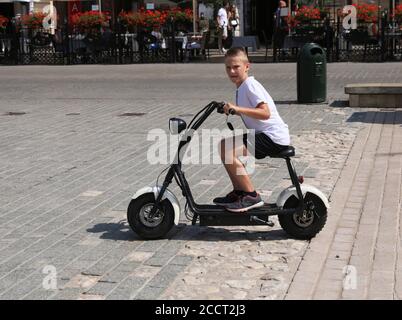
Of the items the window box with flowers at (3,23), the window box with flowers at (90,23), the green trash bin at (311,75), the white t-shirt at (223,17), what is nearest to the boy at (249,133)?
the green trash bin at (311,75)

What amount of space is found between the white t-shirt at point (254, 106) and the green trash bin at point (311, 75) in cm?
805

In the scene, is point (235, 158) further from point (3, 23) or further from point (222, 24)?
point (3, 23)

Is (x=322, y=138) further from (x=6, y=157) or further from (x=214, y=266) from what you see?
(x=214, y=266)

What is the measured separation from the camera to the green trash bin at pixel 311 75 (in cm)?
1363

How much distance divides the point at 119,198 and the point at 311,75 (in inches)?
284

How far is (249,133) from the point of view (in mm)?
5766

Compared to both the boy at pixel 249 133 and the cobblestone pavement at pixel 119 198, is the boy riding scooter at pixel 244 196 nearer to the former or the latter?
the boy at pixel 249 133

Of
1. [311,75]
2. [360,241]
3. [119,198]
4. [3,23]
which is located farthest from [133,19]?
[360,241]

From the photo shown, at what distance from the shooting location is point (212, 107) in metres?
5.56

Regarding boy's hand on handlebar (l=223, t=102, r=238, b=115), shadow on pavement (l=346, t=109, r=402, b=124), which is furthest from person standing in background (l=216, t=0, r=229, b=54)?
boy's hand on handlebar (l=223, t=102, r=238, b=115)

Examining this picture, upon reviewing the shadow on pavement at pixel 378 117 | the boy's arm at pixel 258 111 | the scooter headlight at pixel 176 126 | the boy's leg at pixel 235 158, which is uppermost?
the boy's arm at pixel 258 111

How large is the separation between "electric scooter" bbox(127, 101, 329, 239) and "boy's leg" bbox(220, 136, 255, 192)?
0.74 ft

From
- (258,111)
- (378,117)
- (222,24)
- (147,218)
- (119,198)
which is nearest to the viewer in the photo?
(258,111)

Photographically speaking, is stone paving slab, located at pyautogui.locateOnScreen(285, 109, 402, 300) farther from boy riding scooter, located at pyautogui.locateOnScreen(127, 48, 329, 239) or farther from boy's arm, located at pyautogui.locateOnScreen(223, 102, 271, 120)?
boy's arm, located at pyautogui.locateOnScreen(223, 102, 271, 120)
